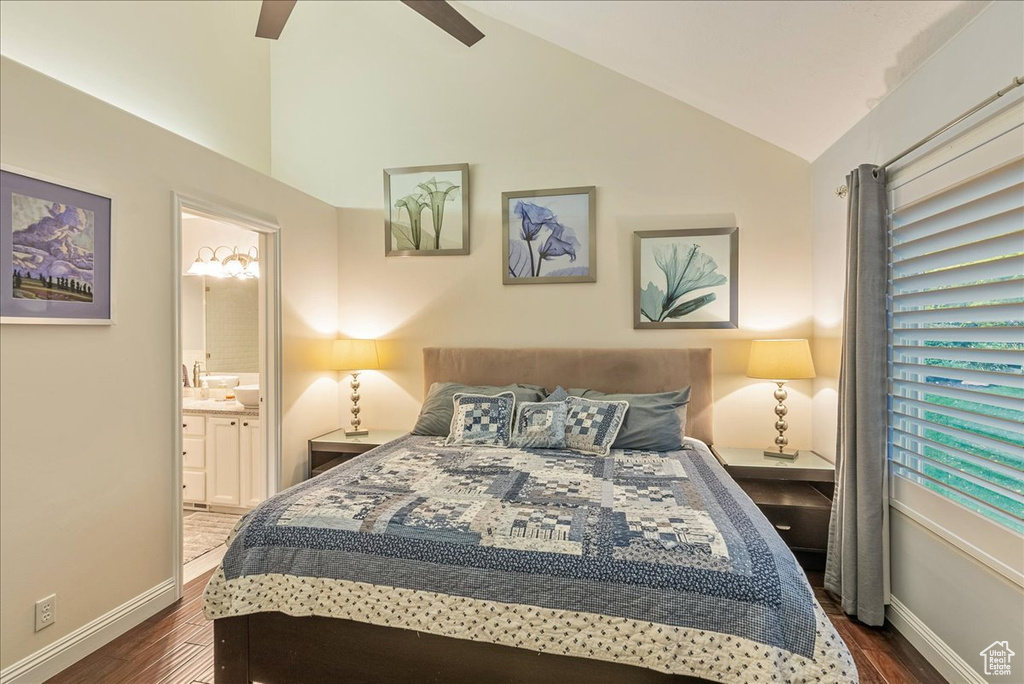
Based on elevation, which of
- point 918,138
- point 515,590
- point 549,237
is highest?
point 918,138

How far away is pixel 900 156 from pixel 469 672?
2634mm

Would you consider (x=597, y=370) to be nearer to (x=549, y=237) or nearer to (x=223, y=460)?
(x=549, y=237)

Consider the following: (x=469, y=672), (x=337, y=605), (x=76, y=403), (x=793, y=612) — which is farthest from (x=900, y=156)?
(x=76, y=403)

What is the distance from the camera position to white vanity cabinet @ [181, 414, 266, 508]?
3695 mm

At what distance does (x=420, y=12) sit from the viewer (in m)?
1.86

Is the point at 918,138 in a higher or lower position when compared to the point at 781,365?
higher

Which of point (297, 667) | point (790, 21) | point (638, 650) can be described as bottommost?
point (297, 667)

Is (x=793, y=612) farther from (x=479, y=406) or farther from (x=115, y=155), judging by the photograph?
(x=115, y=155)

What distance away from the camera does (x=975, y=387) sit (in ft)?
5.87

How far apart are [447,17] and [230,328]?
141 inches

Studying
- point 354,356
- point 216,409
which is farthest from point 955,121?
point 216,409

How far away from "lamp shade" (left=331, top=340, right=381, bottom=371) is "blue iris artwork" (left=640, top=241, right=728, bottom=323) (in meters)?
1.99

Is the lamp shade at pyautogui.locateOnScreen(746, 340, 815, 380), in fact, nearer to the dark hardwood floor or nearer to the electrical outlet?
the dark hardwood floor

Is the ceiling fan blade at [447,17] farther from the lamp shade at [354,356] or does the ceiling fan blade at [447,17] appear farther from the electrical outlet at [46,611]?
the electrical outlet at [46,611]
